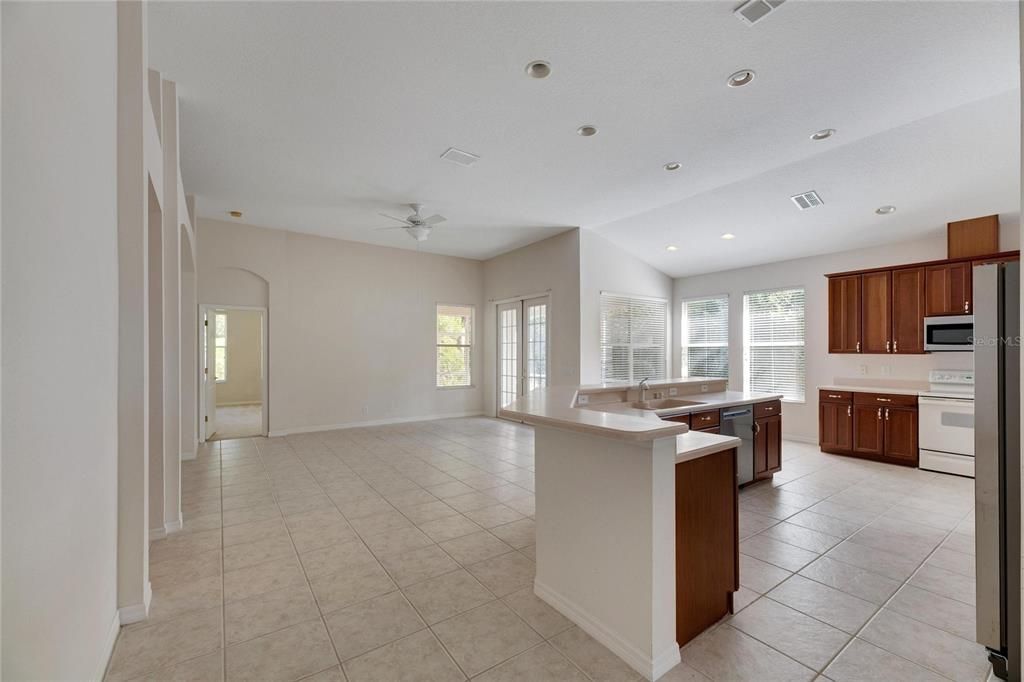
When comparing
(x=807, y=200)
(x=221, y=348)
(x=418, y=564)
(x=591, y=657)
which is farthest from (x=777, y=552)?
(x=221, y=348)

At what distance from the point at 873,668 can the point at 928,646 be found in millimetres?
407

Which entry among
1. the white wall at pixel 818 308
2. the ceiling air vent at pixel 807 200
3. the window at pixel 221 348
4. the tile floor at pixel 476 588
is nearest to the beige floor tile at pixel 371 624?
the tile floor at pixel 476 588

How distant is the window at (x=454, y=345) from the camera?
339 inches

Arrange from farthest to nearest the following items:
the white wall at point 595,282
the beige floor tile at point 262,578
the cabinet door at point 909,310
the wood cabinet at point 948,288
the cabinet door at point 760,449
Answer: the white wall at point 595,282 < the cabinet door at point 909,310 < the wood cabinet at point 948,288 < the cabinet door at point 760,449 < the beige floor tile at point 262,578

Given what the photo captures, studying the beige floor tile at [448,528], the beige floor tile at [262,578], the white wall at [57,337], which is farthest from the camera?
the beige floor tile at [448,528]

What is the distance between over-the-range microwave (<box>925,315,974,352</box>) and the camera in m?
4.72

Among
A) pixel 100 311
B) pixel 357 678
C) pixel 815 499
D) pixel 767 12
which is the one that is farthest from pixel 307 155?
pixel 815 499

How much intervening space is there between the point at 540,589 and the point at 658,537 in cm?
92

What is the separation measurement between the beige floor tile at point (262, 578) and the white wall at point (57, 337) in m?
0.60

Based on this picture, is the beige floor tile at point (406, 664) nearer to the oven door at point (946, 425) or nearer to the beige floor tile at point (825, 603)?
the beige floor tile at point (825, 603)

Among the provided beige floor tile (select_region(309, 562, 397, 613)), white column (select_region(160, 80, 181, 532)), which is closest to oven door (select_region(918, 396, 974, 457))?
beige floor tile (select_region(309, 562, 397, 613))

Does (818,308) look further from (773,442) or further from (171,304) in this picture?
(171,304)

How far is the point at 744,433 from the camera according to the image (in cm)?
433

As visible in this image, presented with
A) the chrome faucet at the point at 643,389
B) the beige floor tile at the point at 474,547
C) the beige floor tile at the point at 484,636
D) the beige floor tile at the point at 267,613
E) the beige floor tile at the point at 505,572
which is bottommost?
the beige floor tile at the point at 267,613
